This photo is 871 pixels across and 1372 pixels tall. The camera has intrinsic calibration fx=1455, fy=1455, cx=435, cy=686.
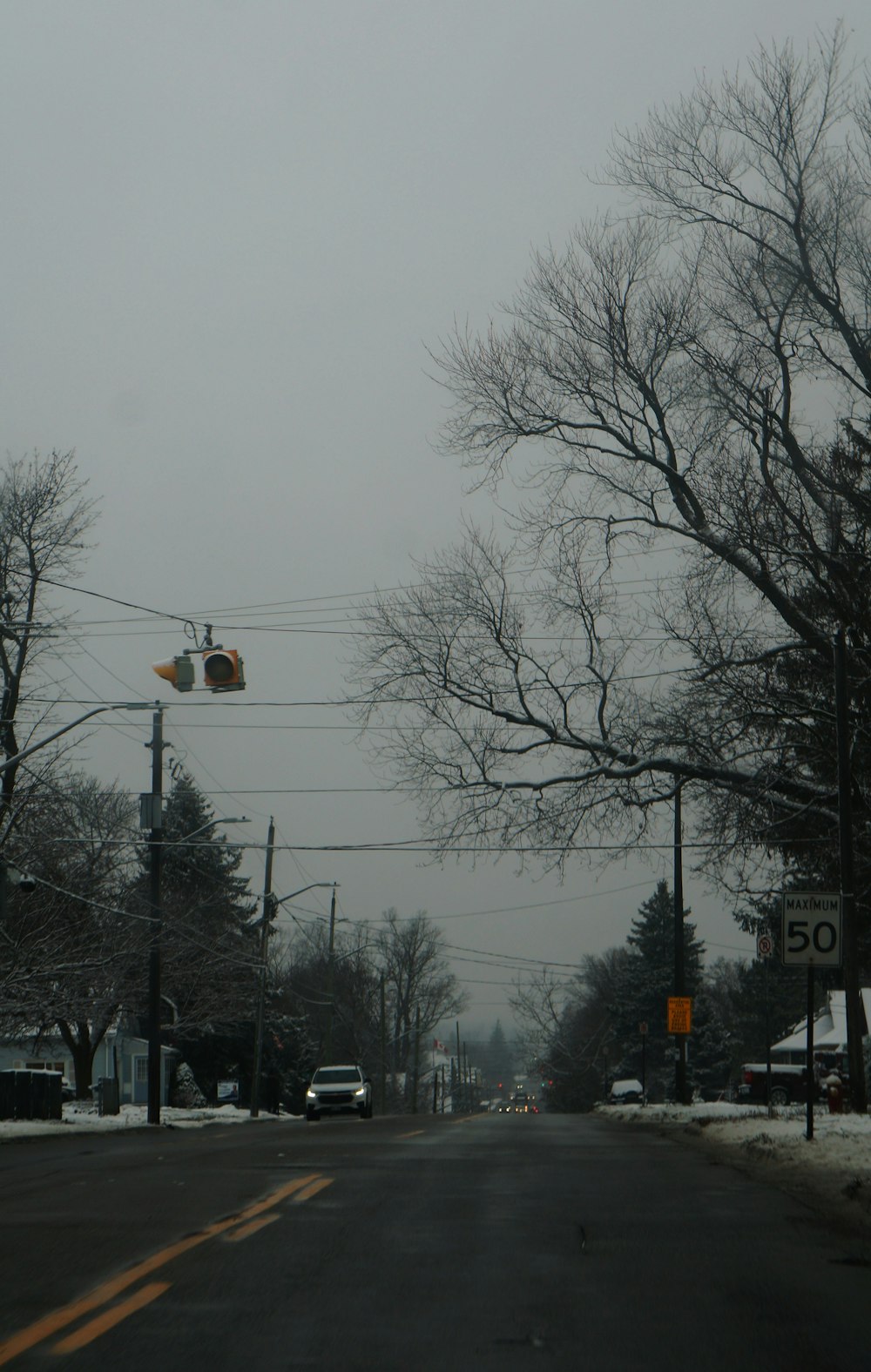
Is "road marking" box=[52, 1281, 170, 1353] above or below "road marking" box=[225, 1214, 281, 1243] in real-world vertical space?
above

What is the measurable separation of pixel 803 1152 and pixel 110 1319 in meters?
10.9

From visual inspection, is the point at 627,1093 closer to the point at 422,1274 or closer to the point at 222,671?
the point at 222,671

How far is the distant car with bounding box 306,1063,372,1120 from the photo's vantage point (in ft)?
120

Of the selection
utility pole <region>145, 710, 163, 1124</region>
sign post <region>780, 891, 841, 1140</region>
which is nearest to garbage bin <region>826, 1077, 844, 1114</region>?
sign post <region>780, 891, 841, 1140</region>

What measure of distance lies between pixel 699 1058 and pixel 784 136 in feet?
214

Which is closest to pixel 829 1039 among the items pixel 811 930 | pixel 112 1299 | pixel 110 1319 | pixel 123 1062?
pixel 123 1062

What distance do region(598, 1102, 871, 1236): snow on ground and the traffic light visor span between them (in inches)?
319

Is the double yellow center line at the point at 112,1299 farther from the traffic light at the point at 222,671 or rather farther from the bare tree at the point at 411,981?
the bare tree at the point at 411,981

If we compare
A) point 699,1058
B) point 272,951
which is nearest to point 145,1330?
point 272,951

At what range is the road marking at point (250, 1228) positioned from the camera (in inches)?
338

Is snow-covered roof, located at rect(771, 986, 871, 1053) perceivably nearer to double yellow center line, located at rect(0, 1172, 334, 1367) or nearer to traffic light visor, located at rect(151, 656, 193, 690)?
traffic light visor, located at rect(151, 656, 193, 690)

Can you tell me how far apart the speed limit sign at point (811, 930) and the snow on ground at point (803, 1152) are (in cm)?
207

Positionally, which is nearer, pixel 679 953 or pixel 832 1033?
pixel 679 953

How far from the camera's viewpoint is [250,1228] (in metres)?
9.01
